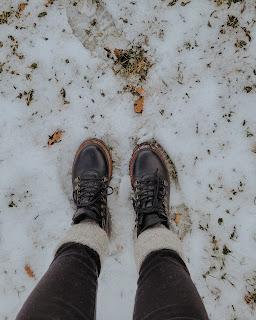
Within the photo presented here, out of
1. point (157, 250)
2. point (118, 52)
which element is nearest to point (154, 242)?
point (157, 250)

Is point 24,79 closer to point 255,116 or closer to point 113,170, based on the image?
point 113,170

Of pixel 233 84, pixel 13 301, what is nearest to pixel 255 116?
pixel 233 84

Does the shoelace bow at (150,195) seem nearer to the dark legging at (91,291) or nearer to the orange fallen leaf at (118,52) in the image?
the dark legging at (91,291)

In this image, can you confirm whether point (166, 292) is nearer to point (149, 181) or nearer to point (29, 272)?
point (149, 181)

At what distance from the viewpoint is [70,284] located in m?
1.86

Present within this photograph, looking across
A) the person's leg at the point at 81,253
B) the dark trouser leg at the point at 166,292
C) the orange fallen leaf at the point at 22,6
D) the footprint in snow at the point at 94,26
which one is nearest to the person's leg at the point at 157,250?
the dark trouser leg at the point at 166,292

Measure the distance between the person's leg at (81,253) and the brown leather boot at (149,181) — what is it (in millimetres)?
196

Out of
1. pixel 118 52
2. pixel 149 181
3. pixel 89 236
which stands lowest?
pixel 89 236

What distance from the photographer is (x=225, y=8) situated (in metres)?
2.70

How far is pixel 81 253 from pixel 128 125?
984 mm

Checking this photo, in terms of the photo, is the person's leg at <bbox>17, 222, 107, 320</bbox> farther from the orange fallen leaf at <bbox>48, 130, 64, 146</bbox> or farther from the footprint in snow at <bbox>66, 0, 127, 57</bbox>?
the footprint in snow at <bbox>66, 0, 127, 57</bbox>

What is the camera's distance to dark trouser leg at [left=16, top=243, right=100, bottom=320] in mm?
1712

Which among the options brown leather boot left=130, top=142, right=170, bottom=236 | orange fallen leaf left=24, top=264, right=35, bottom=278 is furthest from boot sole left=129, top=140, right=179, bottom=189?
orange fallen leaf left=24, top=264, right=35, bottom=278

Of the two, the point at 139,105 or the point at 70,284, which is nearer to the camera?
the point at 70,284
